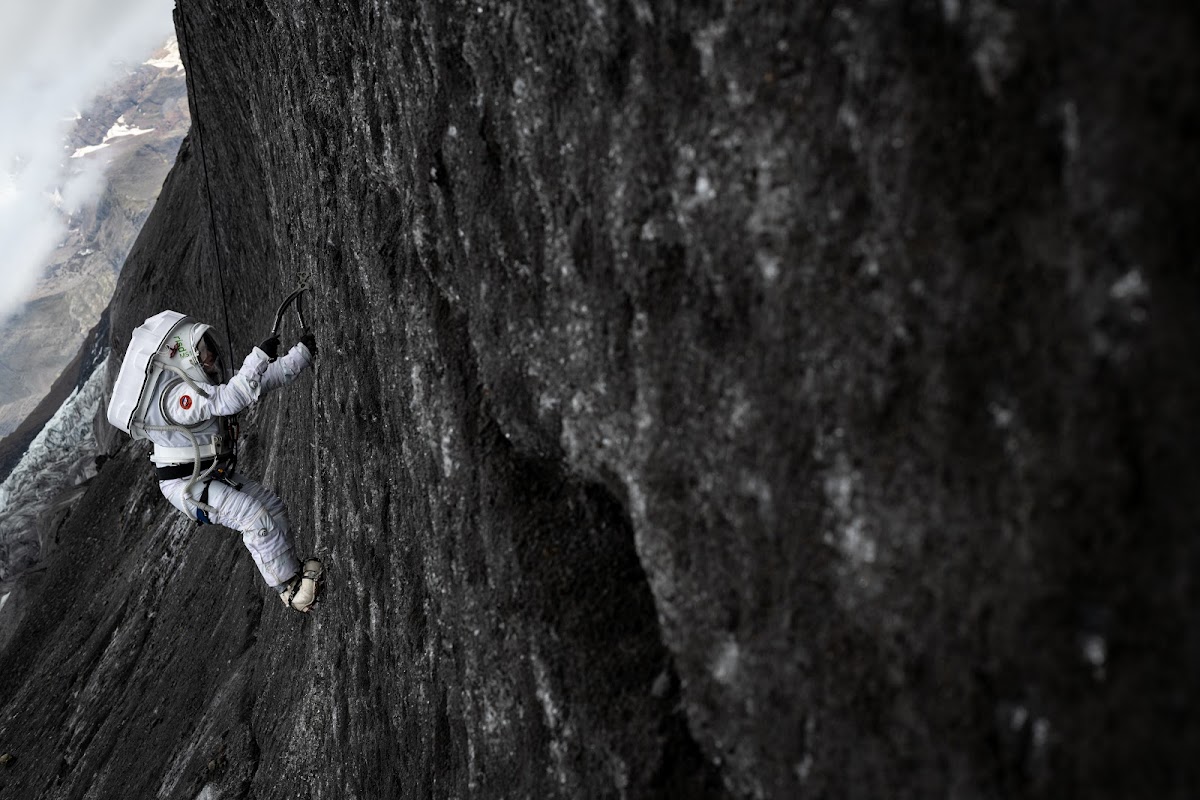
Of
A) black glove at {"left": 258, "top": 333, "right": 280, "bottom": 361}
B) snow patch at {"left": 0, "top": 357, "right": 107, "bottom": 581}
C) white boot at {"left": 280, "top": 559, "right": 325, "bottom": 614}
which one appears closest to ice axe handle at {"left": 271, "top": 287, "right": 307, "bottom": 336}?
black glove at {"left": 258, "top": 333, "right": 280, "bottom": 361}

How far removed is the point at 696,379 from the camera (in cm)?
238

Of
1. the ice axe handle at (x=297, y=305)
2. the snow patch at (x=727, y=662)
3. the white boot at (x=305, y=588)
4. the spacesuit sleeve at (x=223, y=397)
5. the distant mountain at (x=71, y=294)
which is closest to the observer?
the snow patch at (x=727, y=662)

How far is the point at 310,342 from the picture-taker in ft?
18.9

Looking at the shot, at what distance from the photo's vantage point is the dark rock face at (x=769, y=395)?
4.65ft

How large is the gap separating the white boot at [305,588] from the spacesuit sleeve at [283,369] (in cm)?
148

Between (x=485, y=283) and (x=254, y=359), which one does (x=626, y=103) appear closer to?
(x=485, y=283)

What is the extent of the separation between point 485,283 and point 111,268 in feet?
704

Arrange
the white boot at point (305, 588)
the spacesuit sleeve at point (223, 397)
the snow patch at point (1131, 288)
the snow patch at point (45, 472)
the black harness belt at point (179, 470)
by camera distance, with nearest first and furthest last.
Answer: the snow patch at point (1131, 288) → the spacesuit sleeve at point (223, 397) → the white boot at point (305, 588) → the black harness belt at point (179, 470) → the snow patch at point (45, 472)

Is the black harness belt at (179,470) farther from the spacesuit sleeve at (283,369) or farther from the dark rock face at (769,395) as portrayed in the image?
the dark rock face at (769,395)

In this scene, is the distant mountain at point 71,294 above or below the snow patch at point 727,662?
below

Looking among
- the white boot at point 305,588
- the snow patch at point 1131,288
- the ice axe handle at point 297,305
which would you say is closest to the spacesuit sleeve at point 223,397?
the ice axe handle at point 297,305

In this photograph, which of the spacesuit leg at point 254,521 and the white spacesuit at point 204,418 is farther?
the spacesuit leg at point 254,521

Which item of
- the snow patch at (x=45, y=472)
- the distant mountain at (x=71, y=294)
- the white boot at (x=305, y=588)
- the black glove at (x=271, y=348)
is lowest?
the distant mountain at (x=71, y=294)

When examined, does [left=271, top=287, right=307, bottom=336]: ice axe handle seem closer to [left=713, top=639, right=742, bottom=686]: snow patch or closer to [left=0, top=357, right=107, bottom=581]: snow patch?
[left=713, top=639, right=742, bottom=686]: snow patch
